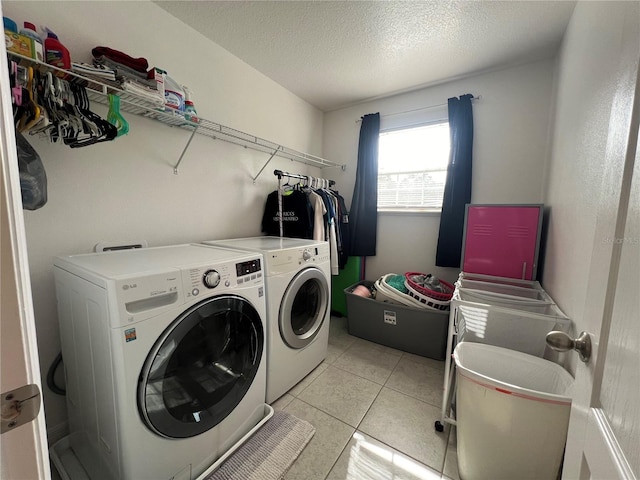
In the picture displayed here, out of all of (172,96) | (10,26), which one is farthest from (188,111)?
(10,26)

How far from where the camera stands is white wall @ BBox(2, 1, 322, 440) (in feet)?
4.03

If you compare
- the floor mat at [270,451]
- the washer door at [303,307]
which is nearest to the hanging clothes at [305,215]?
the washer door at [303,307]

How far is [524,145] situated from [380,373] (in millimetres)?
2170

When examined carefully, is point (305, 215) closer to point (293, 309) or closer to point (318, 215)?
point (318, 215)

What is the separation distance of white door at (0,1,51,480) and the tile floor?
1.13 m

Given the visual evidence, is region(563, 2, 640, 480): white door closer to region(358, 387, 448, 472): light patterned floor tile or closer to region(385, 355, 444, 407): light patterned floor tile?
region(358, 387, 448, 472): light patterned floor tile

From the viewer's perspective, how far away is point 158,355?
923mm

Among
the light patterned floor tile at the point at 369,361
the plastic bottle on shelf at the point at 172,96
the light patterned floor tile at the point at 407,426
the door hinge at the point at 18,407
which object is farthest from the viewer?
the light patterned floor tile at the point at 369,361

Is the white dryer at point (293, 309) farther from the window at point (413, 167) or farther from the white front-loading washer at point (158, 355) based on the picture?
the window at point (413, 167)

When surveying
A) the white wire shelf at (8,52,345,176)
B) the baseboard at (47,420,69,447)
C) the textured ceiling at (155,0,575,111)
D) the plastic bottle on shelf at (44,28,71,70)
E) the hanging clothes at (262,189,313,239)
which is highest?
the textured ceiling at (155,0,575,111)

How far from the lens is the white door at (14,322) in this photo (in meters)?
0.35

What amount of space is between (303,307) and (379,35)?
196cm

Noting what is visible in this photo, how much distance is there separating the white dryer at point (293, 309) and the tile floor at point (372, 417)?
0.14 meters

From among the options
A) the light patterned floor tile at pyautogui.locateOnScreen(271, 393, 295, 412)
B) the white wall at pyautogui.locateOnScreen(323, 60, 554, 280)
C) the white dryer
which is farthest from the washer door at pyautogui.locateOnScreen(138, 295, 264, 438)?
the white wall at pyautogui.locateOnScreen(323, 60, 554, 280)
